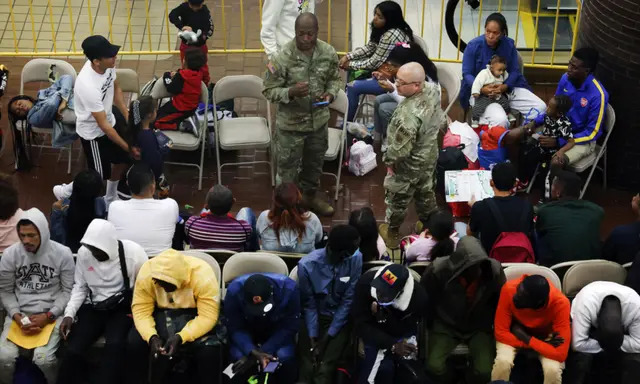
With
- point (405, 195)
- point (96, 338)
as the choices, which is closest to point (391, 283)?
point (405, 195)

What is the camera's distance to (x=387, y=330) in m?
6.56

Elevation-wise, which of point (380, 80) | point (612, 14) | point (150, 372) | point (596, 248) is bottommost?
point (150, 372)

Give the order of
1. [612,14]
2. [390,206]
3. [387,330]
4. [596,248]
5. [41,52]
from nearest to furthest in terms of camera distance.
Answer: [387,330] → [596,248] → [390,206] → [612,14] → [41,52]

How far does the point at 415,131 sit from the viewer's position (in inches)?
299

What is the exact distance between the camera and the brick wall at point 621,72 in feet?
28.5

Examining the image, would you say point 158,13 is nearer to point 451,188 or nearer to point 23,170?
point 23,170

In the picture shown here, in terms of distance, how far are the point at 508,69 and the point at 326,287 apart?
3.69m

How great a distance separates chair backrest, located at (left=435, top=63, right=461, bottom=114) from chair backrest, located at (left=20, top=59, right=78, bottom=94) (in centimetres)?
351

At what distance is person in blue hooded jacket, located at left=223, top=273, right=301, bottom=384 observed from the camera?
250 inches

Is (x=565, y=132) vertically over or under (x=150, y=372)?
over

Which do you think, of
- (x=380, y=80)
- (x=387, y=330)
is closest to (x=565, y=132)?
(x=380, y=80)

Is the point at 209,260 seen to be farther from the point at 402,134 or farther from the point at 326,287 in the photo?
the point at 402,134

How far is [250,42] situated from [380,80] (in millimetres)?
2999

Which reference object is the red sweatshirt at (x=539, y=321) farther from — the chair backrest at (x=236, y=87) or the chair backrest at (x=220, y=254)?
the chair backrest at (x=236, y=87)
